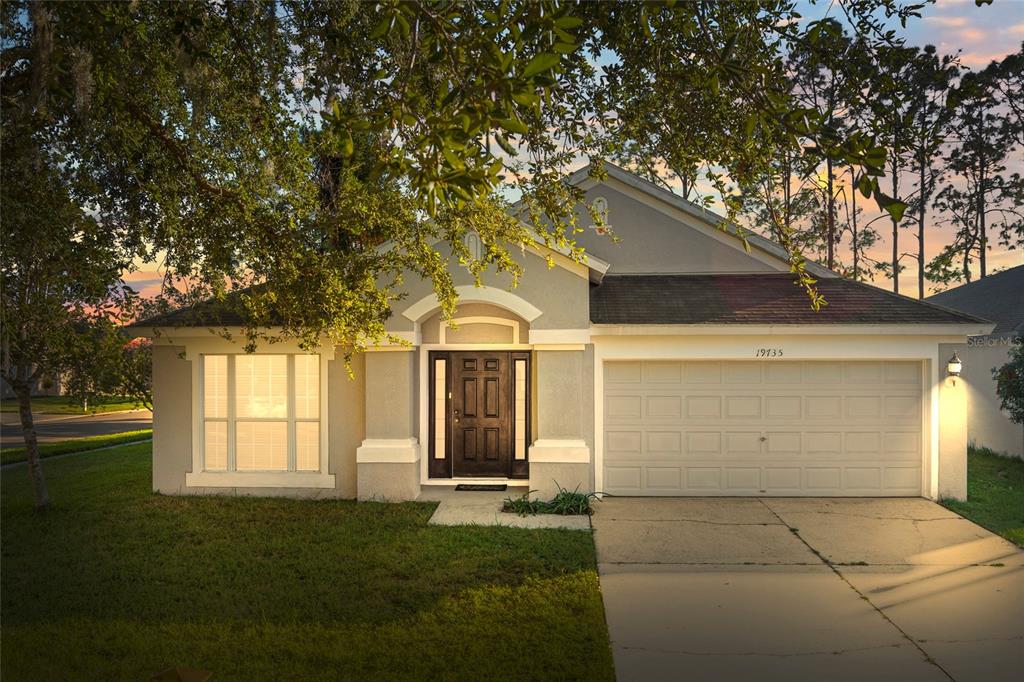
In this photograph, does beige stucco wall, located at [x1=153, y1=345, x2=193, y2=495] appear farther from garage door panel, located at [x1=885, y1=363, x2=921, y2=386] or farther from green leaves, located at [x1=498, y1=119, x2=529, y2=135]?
A: garage door panel, located at [x1=885, y1=363, x2=921, y2=386]

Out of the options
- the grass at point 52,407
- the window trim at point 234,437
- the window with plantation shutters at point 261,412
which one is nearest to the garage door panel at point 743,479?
the window trim at point 234,437

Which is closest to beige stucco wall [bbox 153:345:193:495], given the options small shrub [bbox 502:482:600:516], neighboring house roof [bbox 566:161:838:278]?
small shrub [bbox 502:482:600:516]

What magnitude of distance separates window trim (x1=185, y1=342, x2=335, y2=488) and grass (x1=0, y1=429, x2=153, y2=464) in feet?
27.3

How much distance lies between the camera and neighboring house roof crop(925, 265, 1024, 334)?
19.2m

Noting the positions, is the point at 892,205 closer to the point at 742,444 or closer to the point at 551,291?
the point at 551,291

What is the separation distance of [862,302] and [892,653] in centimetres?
775

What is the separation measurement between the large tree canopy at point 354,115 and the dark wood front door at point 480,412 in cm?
365

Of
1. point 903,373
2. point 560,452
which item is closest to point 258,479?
point 560,452

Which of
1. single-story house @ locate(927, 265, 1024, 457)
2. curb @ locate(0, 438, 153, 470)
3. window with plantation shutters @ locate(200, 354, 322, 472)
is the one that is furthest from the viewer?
curb @ locate(0, 438, 153, 470)

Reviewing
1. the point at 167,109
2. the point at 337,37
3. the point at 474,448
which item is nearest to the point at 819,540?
the point at 474,448

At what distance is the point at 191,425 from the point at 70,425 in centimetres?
2133

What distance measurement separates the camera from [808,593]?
7441 millimetres

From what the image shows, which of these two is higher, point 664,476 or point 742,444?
point 742,444

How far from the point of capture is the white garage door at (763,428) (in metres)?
12.1
